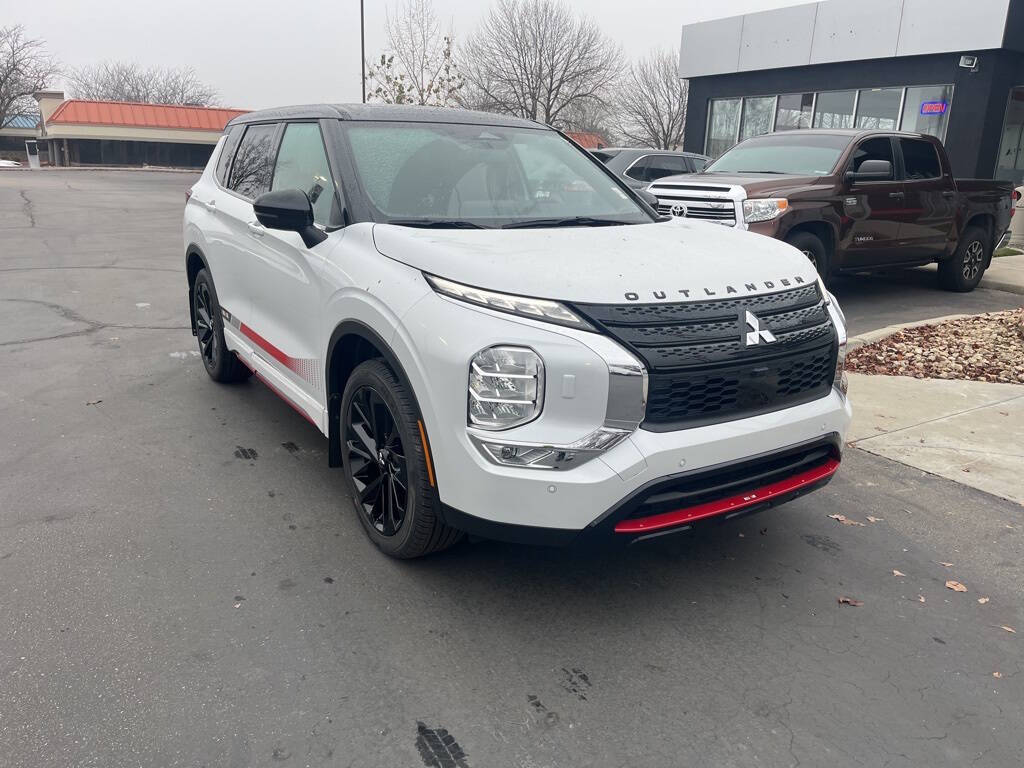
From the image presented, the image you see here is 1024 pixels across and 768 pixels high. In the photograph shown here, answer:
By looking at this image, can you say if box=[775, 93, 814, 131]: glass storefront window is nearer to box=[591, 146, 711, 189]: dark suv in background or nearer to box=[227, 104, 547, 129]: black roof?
box=[591, 146, 711, 189]: dark suv in background

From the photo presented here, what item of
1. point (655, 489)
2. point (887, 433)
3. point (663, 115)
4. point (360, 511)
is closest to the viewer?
point (655, 489)

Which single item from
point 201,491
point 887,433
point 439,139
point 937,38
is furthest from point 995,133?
point 201,491

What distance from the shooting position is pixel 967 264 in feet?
35.0

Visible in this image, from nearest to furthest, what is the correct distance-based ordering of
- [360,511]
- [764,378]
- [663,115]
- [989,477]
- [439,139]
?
[764,378] → [360,511] → [439,139] → [989,477] → [663,115]

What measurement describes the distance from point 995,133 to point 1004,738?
20148mm

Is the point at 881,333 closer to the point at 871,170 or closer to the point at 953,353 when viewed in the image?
the point at 953,353

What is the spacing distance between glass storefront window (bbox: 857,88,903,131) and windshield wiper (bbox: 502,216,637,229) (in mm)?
18737

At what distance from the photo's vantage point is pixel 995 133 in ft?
62.2

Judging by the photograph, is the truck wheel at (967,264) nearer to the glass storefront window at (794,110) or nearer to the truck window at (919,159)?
the truck window at (919,159)

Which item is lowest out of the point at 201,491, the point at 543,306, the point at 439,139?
the point at 201,491

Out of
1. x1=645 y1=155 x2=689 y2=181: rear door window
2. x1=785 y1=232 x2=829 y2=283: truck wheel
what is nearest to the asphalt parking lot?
x1=785 y1=232 x2=829 y2=283: truck wheel

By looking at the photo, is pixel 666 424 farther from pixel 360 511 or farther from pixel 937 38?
pixel 937 38

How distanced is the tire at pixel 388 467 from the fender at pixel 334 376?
0.06 m

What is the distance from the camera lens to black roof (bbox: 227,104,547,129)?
422 centimetres
